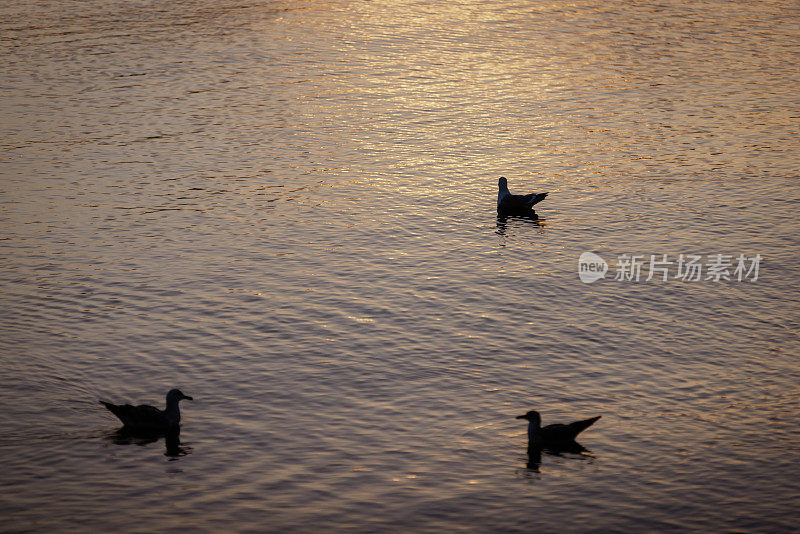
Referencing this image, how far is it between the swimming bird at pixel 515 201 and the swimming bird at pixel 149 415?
1729 centimetres

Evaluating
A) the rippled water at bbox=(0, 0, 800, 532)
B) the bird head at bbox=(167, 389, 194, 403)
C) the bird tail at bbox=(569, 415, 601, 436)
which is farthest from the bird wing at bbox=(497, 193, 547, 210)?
the bird head at bbox=(167, 389, 194, 403)

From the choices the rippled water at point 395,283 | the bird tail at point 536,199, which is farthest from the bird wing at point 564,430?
the bird tail at point 536,199

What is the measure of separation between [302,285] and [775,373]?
14.3 metres

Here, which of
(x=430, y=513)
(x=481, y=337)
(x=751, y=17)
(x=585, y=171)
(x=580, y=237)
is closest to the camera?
(x=430, y=513)

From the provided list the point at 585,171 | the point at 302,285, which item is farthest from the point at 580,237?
the point at 302,285

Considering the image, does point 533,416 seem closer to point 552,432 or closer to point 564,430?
point 552,432

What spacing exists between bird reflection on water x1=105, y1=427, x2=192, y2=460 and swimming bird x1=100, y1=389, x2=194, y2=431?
0.38 feet

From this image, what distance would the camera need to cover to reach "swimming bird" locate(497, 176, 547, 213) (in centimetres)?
3553

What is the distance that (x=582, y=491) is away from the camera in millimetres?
19953

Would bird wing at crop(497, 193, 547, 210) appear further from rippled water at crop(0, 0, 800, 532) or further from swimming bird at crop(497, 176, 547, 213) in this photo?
rippled water at crop(0, 0, 800, 532)

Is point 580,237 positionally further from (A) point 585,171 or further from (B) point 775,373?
(B) point 775,373

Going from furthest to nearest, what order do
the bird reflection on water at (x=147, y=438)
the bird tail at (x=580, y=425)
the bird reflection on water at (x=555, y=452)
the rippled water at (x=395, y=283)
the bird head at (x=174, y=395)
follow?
the bird head at (x=174, y=395) → the bird reflection on water at (x=147, y=438) → the bird reflection on water at (x=555, y=452) → the bird tail at (x=580, y=425) → the rippled water at (x=395, y=283)

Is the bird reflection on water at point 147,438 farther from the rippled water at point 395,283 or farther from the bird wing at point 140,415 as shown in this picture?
the bird wing at point 140,415

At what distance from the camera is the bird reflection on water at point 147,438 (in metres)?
21.7
